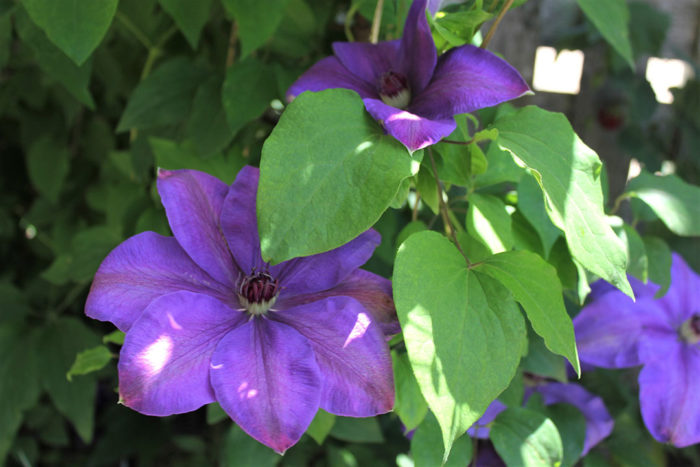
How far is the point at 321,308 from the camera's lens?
51 centimetres

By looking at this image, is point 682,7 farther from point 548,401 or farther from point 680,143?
point 548,401

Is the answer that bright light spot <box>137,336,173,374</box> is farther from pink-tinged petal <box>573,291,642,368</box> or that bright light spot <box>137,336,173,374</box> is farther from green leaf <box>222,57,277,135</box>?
pink-tinged petal <box>573,291,642,368</box>

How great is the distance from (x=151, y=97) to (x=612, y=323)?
2.20 ft

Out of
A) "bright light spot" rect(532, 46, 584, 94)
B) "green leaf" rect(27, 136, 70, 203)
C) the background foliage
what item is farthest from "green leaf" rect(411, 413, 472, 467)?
"bright light spot" rect(532, 46, 584, 94)

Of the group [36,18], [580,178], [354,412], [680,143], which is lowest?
[680,143]

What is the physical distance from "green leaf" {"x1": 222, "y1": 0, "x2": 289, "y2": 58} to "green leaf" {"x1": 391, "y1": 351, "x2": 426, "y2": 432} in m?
0.37

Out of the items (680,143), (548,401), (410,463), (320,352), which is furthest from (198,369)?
(680,143)

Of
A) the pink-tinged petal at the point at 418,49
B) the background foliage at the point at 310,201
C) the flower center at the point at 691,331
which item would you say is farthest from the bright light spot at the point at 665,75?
the pink-tinged petal at the point at 418,49

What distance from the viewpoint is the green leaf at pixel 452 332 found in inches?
16.4

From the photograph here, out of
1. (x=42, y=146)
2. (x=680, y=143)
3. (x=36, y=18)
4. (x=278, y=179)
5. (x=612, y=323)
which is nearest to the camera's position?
(x=278, y=179)

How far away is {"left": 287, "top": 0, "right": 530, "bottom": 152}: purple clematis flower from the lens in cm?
48

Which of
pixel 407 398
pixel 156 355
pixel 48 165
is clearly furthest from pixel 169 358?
pixel 48 165

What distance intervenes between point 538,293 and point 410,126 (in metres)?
0.16

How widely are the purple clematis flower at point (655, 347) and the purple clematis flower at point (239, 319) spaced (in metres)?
0.36
